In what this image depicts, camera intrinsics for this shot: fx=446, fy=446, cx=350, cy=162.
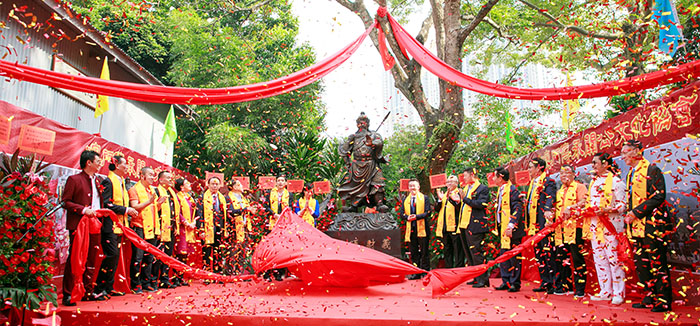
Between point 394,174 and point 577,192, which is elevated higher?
point 394,174

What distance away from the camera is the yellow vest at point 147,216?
5.00m

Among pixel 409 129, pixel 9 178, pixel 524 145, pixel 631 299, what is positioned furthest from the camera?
pixel 409 129

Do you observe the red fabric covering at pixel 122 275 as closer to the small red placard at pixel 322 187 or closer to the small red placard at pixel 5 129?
the small red placard at pixel 5 129

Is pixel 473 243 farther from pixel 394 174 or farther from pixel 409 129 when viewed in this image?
pixel 409 129

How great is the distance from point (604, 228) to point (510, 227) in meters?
1.03

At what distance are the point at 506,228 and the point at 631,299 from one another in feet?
4.49

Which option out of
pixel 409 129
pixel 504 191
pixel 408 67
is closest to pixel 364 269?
pixel 504 191

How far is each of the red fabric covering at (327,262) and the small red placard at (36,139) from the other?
7.88ft

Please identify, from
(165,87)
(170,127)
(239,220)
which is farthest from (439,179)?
(170,127)

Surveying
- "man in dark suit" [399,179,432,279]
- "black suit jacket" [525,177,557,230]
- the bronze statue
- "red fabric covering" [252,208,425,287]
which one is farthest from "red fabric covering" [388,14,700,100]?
the bronze statue

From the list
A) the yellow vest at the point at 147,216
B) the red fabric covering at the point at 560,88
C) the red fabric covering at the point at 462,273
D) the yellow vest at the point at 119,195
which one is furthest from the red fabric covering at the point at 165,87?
the red fabric covering at the point at 462,273

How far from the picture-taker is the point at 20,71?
3.29 metres

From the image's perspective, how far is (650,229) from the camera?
11.9 ft

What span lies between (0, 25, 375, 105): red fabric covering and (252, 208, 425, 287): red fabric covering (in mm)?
1770
